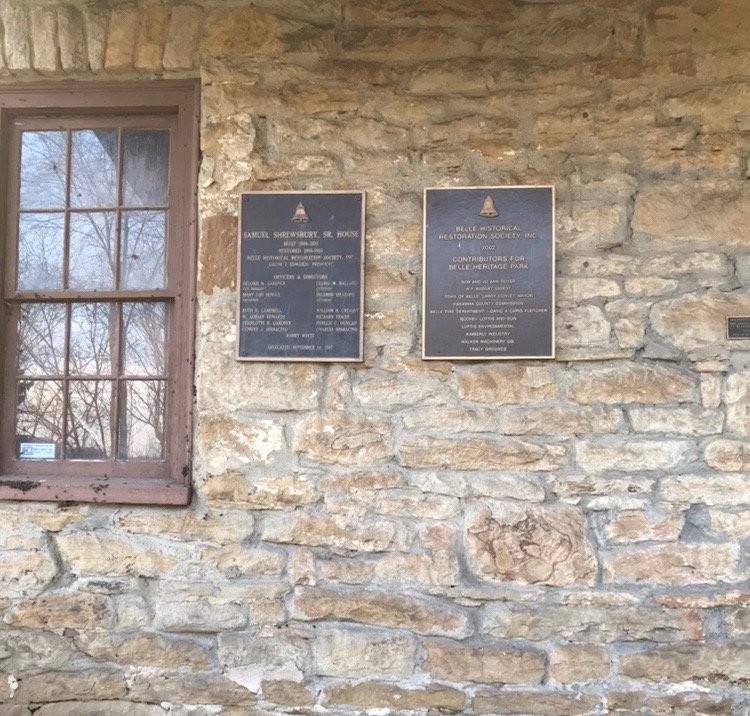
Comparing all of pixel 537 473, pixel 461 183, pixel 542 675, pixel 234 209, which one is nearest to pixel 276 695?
pixel 542 675

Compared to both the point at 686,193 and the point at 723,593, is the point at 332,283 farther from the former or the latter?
the point at 723,593

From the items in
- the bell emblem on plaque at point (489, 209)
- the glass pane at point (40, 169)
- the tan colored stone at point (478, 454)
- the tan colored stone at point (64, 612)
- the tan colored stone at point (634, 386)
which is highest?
the glass pane at point (40, 169)

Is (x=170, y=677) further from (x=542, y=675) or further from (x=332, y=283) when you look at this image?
(x=332, y=283)

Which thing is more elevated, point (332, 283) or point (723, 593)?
point (332, 283)

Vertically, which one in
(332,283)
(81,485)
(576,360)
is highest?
(332,283)

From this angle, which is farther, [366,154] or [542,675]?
[366,154]

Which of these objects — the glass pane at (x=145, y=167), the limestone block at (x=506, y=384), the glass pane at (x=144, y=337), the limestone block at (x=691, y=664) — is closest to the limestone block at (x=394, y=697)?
the limestone block at (x=691, y=664)

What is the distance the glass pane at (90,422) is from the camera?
3152 mm

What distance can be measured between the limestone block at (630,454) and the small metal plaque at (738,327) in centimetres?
48

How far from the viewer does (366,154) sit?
2.96 meters

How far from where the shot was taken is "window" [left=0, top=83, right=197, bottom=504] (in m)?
3.11

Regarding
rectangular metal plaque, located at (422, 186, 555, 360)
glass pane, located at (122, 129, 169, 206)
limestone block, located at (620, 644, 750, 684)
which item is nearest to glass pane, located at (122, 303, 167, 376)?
glass pane, located at (122, 129, 169, 206)

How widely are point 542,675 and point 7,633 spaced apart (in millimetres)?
2293

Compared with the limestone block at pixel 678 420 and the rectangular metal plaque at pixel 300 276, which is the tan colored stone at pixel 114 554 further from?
the limestone block at pixel 678 420
